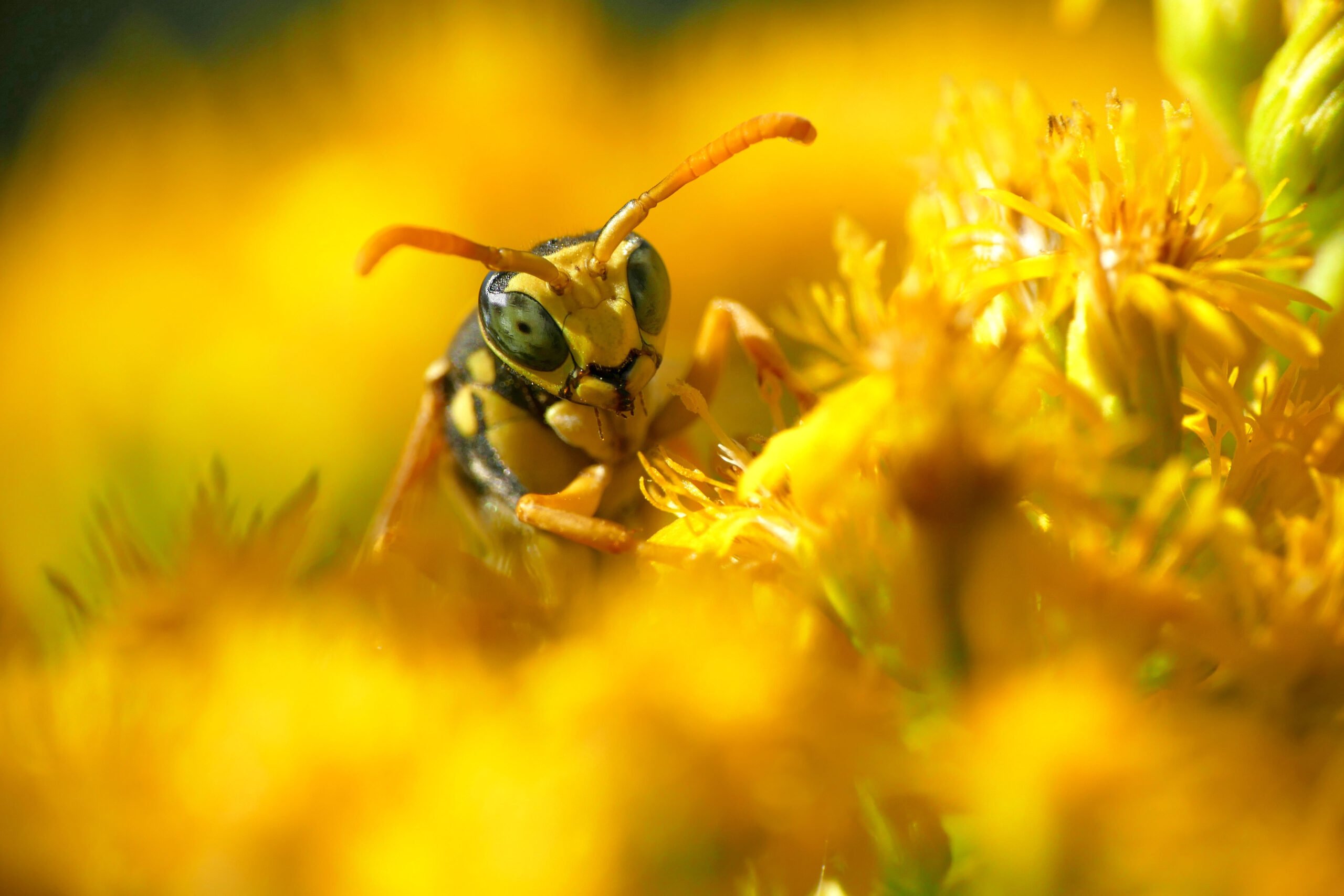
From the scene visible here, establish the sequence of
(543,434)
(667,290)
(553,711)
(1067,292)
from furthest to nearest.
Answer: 1. (543,434)
2. (667,290)
3. (553,711)
4. (1067,292)

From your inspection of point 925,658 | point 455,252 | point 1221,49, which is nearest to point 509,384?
point 455,252

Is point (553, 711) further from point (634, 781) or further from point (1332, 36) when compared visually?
point (1332, 36)

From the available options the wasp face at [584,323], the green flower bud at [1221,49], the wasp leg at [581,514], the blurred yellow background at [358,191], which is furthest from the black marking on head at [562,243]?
the blurred yellow background at [358,191]

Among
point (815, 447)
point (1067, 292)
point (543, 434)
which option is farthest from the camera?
point (543, 434)

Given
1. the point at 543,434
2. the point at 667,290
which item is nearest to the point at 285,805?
the point at 543,434

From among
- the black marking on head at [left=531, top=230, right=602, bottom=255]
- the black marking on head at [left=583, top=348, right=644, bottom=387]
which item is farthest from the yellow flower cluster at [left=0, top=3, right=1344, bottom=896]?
the black marking on head at [left=531, top=230, right=602, bottom=255]

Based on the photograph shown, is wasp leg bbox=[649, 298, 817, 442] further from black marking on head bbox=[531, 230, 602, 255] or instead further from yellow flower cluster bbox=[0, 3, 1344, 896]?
black marking on head bbox=[531, 230, 602, 255]

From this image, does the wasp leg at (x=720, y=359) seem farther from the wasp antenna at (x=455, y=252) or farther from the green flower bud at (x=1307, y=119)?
the green flower bud at (x=1307, y=119)
